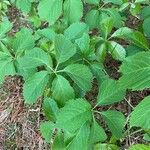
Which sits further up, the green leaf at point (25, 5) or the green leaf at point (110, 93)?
the green leaf at point (25, 5)

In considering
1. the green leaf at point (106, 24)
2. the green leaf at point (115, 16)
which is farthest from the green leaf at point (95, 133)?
the green leaf at point (115, 16)

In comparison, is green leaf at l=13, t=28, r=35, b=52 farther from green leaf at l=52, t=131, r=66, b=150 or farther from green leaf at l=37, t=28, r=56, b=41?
green leaf at l=52, t=131, r=66, b=150

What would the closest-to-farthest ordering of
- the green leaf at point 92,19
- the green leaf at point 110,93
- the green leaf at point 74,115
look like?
the green leaf at point 74,115 < the green leaf at point 110,93 < the green leaf at point 92,19

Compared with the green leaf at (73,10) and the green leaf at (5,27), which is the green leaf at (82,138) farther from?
the green leaf at (5,27)

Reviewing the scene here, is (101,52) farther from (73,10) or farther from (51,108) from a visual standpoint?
(51,108)

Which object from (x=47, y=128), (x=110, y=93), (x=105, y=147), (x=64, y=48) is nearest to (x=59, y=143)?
(x=47, y=128)

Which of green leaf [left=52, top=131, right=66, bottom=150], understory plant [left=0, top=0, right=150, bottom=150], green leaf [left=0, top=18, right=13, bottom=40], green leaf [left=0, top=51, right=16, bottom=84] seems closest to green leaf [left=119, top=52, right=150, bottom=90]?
understory plant [left=0, top=0, right=150, bottom=150]

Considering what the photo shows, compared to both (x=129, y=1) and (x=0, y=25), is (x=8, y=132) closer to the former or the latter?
(x=0, y=25)
